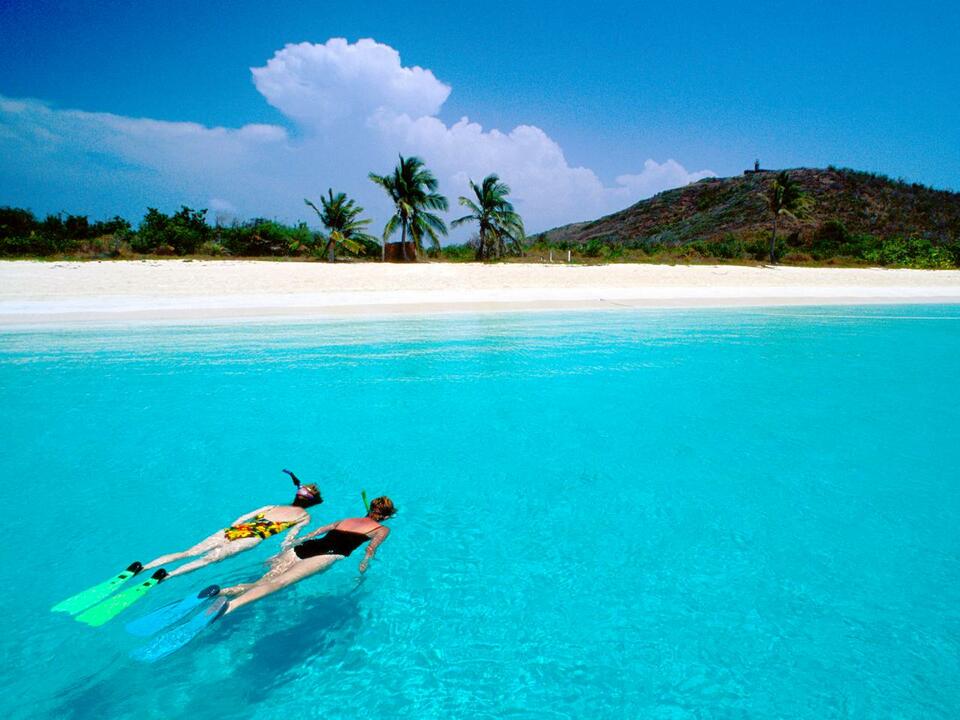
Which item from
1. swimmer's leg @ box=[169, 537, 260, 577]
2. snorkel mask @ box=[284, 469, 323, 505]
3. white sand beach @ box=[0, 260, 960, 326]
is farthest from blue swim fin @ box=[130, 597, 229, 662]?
white sand beach @ box=[0, 260, 960, 326]

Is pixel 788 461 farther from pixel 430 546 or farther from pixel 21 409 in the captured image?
pixel 21 409

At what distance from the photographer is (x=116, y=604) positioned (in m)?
3.96

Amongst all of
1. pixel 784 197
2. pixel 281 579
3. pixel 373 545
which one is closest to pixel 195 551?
pixel 281 579

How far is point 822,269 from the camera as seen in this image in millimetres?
33969

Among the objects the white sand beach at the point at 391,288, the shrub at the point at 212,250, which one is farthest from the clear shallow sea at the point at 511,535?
the shrub at the point at 212,250

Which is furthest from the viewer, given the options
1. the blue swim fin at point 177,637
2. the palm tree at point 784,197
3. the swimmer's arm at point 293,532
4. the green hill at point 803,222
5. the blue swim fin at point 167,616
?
the green hill at point 803,222

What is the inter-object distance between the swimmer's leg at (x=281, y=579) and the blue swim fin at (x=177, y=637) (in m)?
0.15

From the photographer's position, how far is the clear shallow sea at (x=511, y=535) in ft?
11.2

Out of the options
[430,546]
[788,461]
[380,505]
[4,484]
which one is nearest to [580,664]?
[430,546]

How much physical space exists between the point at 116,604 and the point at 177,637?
906 millimetres

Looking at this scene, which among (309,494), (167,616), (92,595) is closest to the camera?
(167,616)

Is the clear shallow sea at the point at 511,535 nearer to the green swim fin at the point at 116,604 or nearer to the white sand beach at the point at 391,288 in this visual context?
the green swim fin at the point at 116,604

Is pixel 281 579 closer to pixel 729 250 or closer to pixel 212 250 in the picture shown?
pixel 212 250

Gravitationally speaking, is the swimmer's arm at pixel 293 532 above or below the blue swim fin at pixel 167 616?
below
